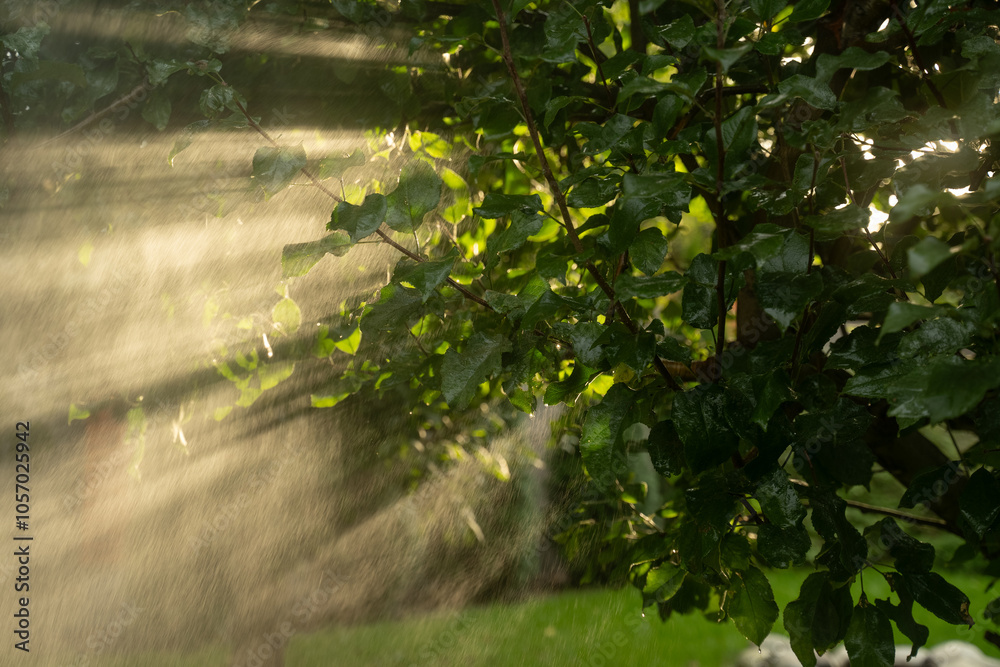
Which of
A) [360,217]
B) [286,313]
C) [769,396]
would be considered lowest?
[286,313]

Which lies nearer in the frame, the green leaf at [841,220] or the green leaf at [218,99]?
the green leaf at [841,220]

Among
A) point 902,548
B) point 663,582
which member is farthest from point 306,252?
point 902,548

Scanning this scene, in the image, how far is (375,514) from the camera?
2764 millimetres

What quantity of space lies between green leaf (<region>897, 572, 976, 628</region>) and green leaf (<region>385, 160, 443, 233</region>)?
2.31 feet

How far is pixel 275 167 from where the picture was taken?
27.9 inches

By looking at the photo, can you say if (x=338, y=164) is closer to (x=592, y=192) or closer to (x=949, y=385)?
(x=592, y=192)

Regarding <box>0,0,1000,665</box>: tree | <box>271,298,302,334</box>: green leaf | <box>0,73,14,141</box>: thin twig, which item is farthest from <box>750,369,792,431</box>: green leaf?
<box>0,73,14,141</box>: thin twig

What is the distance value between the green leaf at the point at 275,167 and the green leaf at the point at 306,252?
76 mm

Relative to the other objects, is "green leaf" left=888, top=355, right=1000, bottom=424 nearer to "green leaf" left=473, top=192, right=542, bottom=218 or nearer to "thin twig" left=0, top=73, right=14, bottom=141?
"green leaf" left=473, top=192, right=542, bottom=218

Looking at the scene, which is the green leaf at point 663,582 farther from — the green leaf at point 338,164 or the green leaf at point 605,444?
the green leaf at point 338,164

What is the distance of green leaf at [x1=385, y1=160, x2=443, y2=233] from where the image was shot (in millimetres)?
712

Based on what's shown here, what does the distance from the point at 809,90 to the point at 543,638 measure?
3.26 metres

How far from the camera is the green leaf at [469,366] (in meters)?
0.71

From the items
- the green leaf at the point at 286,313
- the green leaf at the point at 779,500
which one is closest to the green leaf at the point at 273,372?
the green leaf at the point at 286,313
